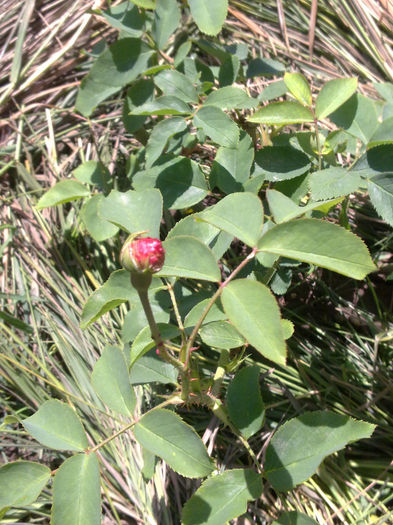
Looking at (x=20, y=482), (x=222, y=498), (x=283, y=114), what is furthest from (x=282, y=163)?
(x=20, y=482)

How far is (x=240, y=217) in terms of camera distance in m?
0.79

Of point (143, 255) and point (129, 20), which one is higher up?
point (129, 20)

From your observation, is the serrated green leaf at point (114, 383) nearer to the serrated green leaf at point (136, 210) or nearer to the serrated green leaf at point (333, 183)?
the serrated green leaf at point (136, 210)

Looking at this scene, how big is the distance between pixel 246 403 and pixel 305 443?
0.12m

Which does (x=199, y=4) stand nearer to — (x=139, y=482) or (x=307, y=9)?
(x=307, y=9)

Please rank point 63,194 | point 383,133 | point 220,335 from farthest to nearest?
point 63,194, point 383,133, point 220,335

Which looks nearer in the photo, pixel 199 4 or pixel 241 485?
pixel 241 485

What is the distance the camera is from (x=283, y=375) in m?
1.22

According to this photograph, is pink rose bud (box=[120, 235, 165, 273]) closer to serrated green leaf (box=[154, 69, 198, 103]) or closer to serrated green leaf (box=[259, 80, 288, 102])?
serrated green leaf (box=[154, 69, 198, 103])

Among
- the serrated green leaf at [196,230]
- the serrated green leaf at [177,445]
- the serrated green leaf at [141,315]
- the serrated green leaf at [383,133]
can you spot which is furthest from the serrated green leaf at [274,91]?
the serrated green leaf at [177,445]

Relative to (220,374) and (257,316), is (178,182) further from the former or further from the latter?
(257,316)

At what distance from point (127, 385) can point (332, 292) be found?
593mm

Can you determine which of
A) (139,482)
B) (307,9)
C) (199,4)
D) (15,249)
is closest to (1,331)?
(15,249)

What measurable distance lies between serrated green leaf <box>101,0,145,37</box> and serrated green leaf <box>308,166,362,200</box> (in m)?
0.58
